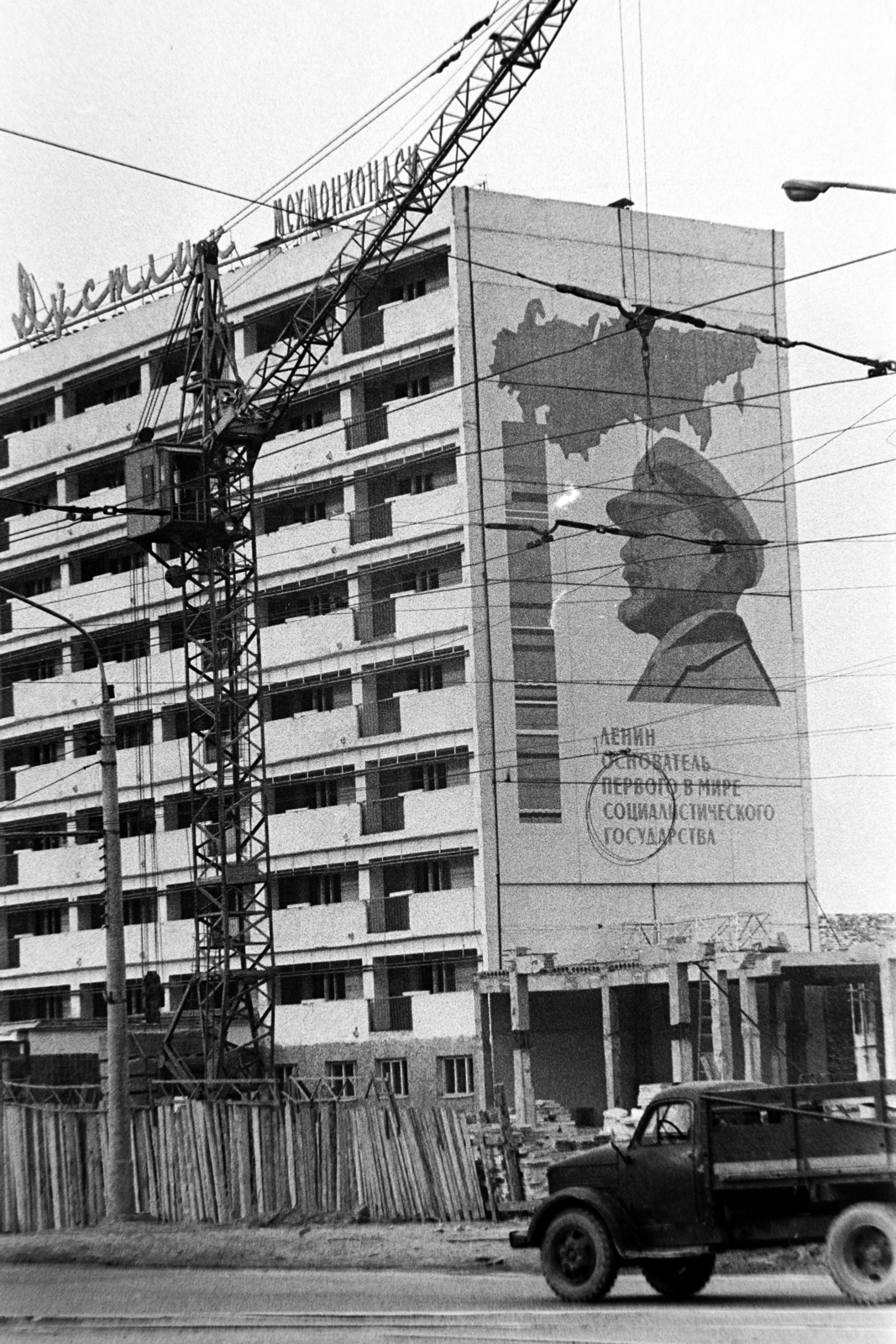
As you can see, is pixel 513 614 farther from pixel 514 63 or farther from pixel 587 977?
pixel 514 63

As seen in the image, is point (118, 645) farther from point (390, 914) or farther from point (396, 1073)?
point (396, 1073)

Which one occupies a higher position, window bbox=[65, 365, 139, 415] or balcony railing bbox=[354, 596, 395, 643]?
window bbox=[65, 365, 139, 415]

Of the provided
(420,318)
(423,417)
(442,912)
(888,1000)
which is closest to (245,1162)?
(888,1000)

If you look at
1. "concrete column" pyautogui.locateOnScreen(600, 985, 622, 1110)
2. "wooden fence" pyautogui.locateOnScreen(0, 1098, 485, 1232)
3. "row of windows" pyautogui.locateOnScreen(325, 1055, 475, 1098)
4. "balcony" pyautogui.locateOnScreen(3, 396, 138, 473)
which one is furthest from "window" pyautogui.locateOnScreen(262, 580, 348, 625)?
"wooden fence" pyautogui.locateOnScreen(0, 1098, 485, 1232)

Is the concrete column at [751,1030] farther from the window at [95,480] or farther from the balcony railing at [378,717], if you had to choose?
the window at [95,480]

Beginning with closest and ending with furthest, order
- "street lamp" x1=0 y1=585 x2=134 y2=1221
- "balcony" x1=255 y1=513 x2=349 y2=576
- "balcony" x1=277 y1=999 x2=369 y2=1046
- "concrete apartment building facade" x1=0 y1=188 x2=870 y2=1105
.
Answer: "street lamp" x1=0 y1=585 x2=134 y2=1221, "concrete apartment building facade" x1=0 y1=188 x2=870 y2=1105, "balcony" x1=277 y1=999 x2=369 y2=1046, "balcony" x1=255 y1=513 x2=349 y2=576

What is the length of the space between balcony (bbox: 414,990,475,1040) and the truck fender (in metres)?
40.0

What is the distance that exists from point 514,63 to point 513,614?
17.1 meters

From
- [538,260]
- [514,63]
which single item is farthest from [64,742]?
[514,63]

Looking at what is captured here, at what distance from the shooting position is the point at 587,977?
5628 centimetres

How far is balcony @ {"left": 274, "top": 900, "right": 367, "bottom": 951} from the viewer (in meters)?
62.3

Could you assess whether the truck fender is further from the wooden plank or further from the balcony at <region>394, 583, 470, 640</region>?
the balcony at <region>394, 583, 470, 640</region>

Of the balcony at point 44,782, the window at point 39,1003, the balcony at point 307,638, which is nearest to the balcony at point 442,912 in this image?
the balcony at point 307,638

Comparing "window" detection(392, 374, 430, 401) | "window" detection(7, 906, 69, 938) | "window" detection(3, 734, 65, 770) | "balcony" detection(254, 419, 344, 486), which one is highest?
"window" detection(392, 374, 430, 401)
